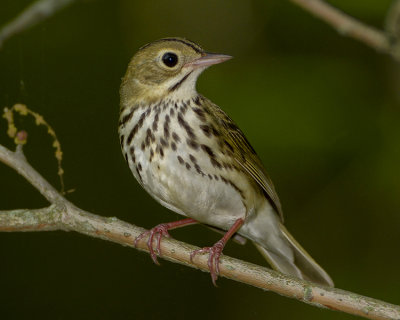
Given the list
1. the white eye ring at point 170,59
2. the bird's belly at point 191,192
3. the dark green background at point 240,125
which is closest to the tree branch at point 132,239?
the bird's belly at point 191,192

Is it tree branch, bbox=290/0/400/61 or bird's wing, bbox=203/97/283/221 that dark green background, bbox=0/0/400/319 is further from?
tree branch, bbox=290/0/400/61

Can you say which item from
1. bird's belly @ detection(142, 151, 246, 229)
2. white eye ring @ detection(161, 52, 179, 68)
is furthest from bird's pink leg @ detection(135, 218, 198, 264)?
white eye ring @ detection(161, 52, 179, 68)

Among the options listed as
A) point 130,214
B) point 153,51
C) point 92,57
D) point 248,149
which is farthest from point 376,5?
point 130,214

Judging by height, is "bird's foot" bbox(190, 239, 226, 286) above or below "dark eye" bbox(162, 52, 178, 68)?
below

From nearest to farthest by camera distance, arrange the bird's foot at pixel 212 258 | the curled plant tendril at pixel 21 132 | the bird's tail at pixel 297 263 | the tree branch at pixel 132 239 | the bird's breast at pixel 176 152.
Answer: the tree branch at pixel 132 239
the curled plant tendril at pixel 21 132
the bird's foot at pixel 212 258
the bird's breast at pixel 176 152
the bird's tail at pixel 297 263

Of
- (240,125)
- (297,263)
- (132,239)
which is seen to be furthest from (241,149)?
(297,263)

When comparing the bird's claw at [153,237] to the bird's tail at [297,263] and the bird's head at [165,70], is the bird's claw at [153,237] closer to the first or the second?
the bird's head at [165,70]

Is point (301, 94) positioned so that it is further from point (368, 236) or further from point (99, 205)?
point (99, 205)
